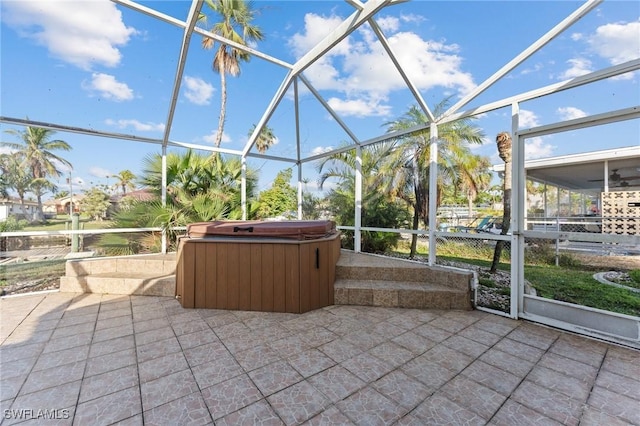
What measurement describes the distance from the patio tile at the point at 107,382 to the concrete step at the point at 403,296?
235cm

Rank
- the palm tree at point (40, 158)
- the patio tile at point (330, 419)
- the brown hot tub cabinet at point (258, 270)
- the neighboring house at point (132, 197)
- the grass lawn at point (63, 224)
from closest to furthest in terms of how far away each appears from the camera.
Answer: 1. the patio tile at point (330, 419)
2. the brown hot tub cabinet at point (258, 270)
3. the grass lawn at point (63, 224)
4. the palm tree at point (40, 158)
5. the neighboring house at point (132, 197)

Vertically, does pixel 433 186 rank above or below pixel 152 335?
above

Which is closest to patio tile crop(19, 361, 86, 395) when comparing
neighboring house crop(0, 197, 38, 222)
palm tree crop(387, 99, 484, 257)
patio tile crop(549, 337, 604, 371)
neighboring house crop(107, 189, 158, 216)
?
neighboring house crop(107, 189, 158, 216)

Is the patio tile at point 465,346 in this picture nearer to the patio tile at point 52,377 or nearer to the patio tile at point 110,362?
the patio tile at point 110,362

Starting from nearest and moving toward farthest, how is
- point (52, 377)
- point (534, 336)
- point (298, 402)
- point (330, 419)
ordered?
point (330, 419), point (298, 402), point (52, 377), point (534, 336)

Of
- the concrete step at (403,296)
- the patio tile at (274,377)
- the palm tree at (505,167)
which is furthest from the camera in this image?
the palm tree at (505,167)

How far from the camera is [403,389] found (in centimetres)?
188

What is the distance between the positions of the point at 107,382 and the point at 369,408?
1.92m

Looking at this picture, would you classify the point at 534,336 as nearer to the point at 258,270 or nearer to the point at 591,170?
the point at 591,170

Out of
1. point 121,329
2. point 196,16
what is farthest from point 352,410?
point 196,16

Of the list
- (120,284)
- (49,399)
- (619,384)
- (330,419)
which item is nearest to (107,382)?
(49,399)

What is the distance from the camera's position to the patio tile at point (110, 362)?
209cm

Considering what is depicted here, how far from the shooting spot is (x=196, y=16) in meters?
3.19

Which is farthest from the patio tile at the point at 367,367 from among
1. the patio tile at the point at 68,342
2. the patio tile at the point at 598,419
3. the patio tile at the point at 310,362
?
the patio tile at the point at 68,342
